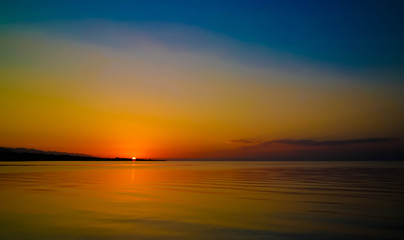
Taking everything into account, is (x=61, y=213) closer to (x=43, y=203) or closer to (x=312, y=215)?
(x=43, y=203)

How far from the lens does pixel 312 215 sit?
15.2 meters

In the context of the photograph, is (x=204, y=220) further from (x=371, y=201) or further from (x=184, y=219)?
(x=371, y=201)

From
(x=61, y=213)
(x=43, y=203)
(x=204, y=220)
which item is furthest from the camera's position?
(x=43, y=203)

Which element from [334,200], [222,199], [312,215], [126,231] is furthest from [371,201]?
[126,231]

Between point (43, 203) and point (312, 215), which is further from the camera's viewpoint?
point (43, 203)

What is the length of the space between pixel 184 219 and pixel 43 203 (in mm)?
9813

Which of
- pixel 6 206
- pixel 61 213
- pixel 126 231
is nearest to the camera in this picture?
pixel 126 231

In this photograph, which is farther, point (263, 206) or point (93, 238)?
point (263, 206)

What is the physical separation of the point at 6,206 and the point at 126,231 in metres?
9.92

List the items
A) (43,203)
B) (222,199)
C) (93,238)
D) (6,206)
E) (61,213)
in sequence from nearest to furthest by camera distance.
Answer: (93,238), (61,213), (6,206), (43,203), (222,199)

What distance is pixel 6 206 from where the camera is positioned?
18.1 meters

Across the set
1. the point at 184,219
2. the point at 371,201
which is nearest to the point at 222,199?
the point at 184,219

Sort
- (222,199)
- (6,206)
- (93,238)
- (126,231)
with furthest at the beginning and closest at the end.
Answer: (222,199) → (6,206) → (126,231) → (93,238)

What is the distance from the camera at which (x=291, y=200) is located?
66.7ft
